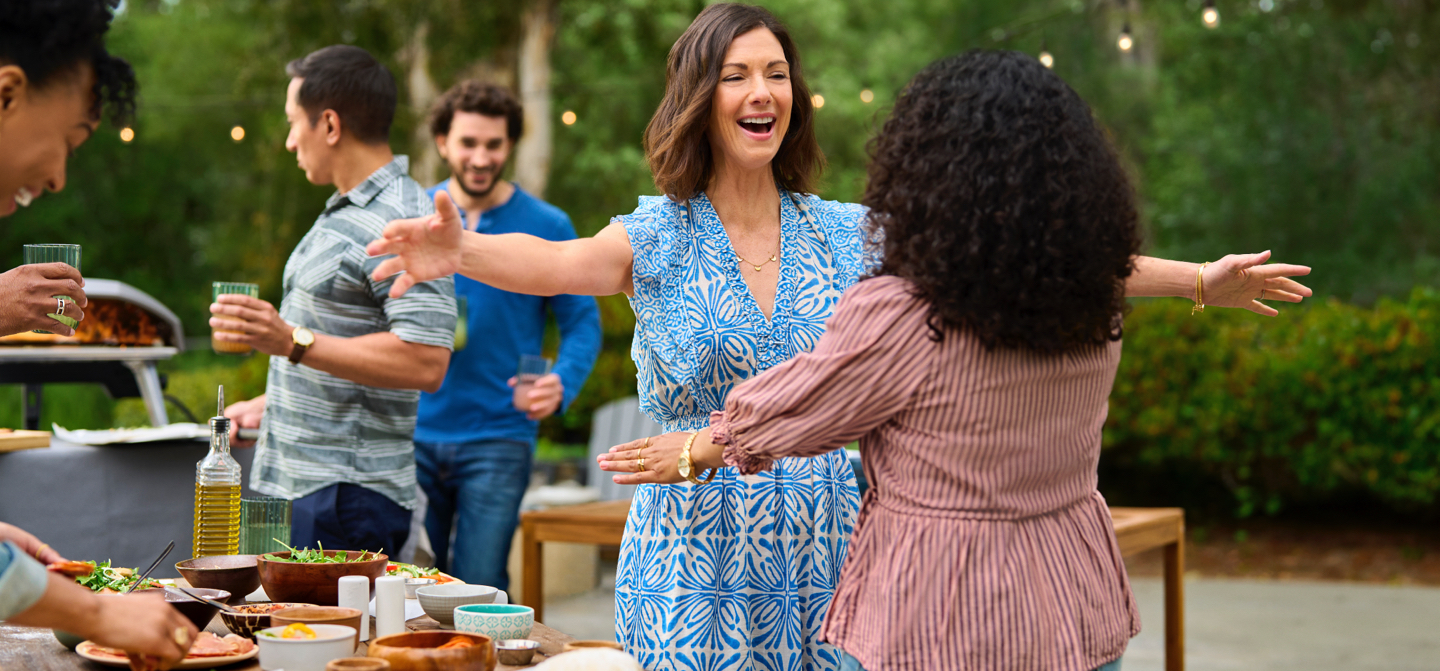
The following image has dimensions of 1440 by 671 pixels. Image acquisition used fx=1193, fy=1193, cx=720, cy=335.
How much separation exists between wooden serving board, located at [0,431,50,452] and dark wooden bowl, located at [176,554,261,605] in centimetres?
183

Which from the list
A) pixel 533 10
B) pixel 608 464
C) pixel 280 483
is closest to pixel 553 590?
pixel 280 483

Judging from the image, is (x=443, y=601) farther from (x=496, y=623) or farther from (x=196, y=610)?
(x=196, y=610)

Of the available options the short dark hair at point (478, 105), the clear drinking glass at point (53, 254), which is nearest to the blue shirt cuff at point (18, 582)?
the clear drinking glass at point (53, 254)

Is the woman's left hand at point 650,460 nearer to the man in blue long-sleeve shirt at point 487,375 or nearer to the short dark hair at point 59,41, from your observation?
the short dark hair at point 59,41

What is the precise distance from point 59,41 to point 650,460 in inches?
36.8

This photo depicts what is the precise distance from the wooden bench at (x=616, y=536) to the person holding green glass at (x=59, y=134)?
Result: 2477mm

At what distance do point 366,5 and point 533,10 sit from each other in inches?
66.1

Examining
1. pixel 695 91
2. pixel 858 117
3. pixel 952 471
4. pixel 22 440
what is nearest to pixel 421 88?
pixel 858 117

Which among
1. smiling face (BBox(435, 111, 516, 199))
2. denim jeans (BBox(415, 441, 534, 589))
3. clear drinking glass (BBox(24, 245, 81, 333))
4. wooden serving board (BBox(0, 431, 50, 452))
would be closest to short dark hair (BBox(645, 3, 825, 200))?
clear drinking glass (BBox(24, 245, 81, 333))

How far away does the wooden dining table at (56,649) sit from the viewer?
5.24 feet

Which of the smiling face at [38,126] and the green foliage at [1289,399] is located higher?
the smiling face at [38,126]

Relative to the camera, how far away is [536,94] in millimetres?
10344

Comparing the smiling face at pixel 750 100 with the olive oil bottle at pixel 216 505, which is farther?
the olive oil bottle at pixel 216 505

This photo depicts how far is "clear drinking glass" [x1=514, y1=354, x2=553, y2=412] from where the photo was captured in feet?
11.5
